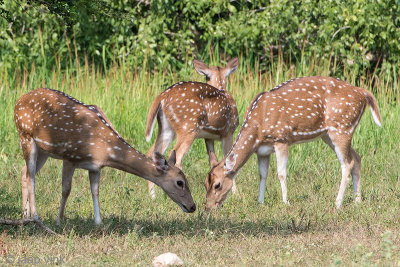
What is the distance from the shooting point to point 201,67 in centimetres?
1010

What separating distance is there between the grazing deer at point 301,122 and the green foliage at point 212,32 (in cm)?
434

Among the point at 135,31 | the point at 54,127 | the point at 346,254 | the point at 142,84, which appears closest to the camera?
the point at 346,254

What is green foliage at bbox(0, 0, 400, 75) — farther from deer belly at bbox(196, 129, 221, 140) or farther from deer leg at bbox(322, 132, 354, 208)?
deer leg at bbox(322, 132, 354, 208)

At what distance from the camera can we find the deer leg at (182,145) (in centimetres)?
870

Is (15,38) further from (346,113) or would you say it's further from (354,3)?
(346,113)

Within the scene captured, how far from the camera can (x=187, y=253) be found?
6.04 m

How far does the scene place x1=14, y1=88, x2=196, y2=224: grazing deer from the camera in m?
6.96

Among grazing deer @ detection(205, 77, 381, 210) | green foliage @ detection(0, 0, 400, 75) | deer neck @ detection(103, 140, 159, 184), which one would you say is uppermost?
deer neck @ detection(103, 140, 159, 184)

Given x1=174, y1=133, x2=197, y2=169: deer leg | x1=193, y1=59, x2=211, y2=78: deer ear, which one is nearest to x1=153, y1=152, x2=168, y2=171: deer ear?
x1=174, y1=133, x2=197, y2=169: deer leg

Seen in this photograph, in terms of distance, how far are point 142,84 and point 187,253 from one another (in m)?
6.65

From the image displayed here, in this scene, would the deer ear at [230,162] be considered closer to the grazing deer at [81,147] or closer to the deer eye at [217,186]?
the deer eye at [217,186]

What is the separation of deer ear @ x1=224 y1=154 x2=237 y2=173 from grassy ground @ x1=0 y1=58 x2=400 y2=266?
0.43m

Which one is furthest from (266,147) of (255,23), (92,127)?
(255,23)

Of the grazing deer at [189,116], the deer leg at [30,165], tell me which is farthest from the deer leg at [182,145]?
the deer leg at [30,165]
